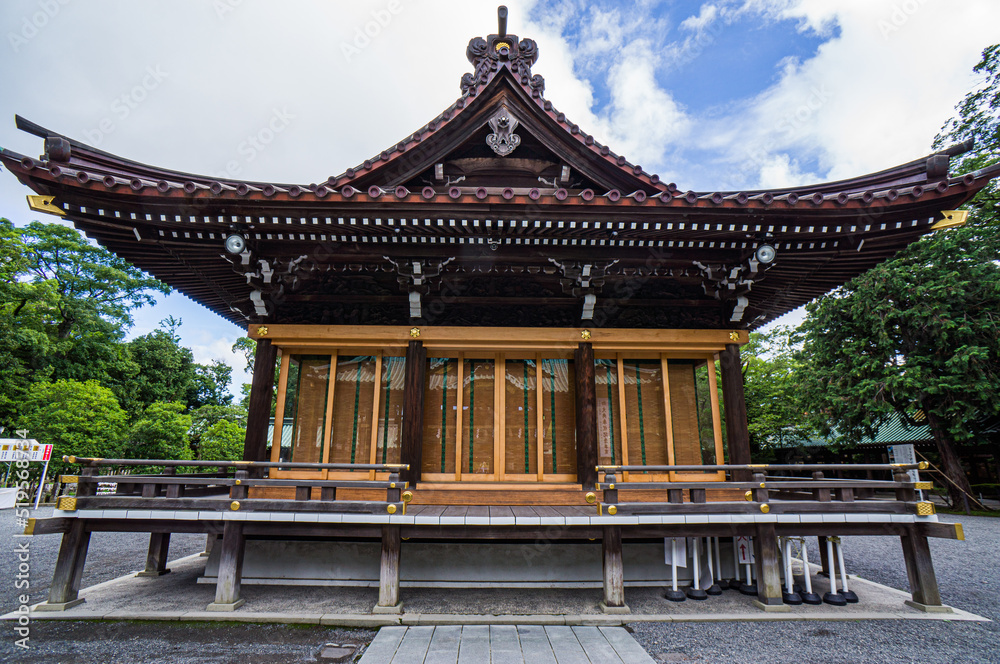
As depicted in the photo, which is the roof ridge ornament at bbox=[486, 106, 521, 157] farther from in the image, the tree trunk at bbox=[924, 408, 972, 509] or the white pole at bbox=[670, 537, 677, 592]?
the tree trunk at bbox=[924, 408, 972, 509]

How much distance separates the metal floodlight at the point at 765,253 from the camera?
6.57m

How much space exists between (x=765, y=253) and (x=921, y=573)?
4642 mm

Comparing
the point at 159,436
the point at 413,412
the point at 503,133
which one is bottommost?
the point at 159,436

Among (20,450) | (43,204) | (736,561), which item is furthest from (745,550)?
(20,450)

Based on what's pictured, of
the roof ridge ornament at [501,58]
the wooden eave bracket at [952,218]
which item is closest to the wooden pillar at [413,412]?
the roof ridge ornament at [501,58]

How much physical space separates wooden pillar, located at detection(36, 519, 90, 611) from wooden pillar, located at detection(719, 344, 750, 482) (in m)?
8.83

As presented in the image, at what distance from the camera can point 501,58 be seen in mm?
7223

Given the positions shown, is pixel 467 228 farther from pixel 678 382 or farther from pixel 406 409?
pixel 678 382

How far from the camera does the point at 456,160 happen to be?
7621mm

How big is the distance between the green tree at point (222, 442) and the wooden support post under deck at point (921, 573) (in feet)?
84.1

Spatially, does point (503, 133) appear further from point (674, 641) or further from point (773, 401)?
point (773, 401)

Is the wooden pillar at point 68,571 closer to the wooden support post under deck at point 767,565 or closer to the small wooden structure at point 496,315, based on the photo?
the small wooden structure at point 496,315

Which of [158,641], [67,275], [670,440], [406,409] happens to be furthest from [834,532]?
[67,275]

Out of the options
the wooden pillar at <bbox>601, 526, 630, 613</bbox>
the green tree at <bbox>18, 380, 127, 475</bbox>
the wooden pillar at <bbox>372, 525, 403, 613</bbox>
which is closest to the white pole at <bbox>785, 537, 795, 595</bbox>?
the wooden pillar at <bbox>601, 526, 630, 613</bbox>
